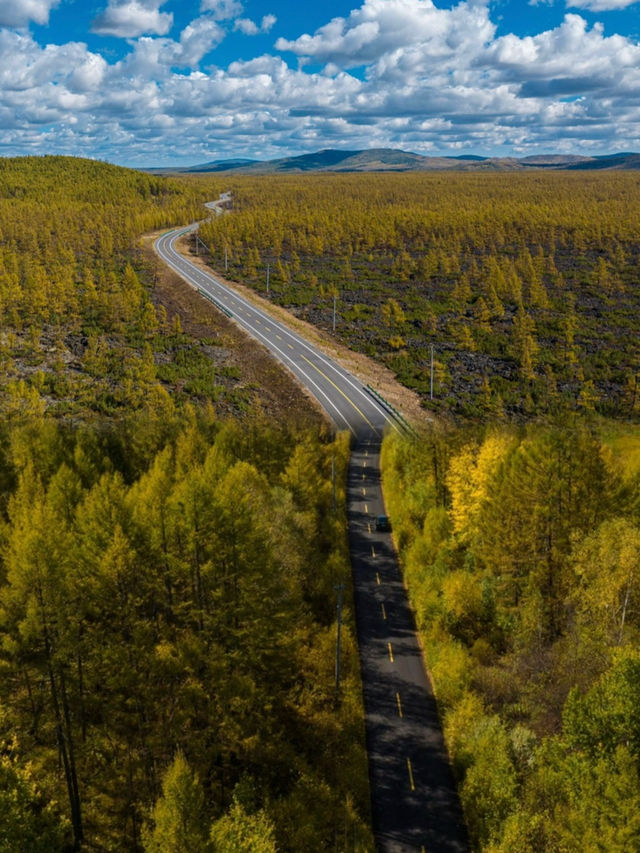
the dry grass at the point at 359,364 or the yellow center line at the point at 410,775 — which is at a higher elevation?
the dry grass at the point at 359,364

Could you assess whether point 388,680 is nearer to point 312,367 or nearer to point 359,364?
point 312,367

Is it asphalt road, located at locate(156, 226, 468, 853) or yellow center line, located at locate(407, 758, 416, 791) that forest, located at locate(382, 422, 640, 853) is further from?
yellow center line, located at locate(407, 758, 416, 791)

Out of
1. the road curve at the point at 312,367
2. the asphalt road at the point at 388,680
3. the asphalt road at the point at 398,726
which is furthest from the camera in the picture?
the road curve at the point at 312,367

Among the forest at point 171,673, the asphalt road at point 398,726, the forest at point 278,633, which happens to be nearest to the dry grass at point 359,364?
the forest at point 278,633

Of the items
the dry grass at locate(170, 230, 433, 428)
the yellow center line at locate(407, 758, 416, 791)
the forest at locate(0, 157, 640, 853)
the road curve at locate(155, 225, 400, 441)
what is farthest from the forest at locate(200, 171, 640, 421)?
the yellow center line at locate(407, 758, 416, 791)

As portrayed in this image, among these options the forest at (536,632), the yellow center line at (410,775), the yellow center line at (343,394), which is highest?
the yellow center line at (343,394)

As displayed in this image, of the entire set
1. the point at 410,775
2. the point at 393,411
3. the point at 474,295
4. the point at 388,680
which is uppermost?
the point at 474,295

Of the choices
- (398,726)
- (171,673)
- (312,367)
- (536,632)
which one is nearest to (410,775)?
(398,726)

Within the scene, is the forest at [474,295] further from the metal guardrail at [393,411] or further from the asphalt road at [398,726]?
the asphalt road at [398,726]
